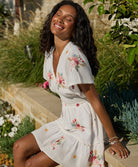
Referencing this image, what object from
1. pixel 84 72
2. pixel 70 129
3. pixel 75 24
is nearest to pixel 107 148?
pixel 70 129

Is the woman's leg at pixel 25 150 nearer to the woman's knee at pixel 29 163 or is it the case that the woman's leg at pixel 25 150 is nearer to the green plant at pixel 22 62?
the woman's knee at pixel 29 163

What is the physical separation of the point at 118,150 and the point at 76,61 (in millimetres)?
765

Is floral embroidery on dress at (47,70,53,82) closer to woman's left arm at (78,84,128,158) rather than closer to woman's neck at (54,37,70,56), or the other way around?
woman's neck at (54,37,70,56)

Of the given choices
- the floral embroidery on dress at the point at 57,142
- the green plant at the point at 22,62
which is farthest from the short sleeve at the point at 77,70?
the green plant at the point at 22,62

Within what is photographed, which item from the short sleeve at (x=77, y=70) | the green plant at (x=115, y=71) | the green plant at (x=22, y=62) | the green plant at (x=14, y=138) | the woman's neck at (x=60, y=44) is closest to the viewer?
the short sleeve at (x=77, y=70)

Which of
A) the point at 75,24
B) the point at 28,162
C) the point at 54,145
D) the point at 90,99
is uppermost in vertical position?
the point at 75,24

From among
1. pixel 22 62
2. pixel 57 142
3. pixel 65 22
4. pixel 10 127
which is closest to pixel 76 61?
pixel 65 22

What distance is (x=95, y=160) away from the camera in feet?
7.07

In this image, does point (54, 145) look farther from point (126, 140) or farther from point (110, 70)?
point (110, 70)

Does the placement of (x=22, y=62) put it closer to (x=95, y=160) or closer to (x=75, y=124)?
(x=75, y=124)

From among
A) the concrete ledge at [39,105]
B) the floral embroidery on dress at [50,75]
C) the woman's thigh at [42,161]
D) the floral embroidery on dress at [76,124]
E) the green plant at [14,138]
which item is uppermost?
the floral embroidery on dress at [50,75]

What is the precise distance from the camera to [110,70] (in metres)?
4.26

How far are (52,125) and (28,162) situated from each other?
0.37 meters

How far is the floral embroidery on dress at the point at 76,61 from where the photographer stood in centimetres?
204
